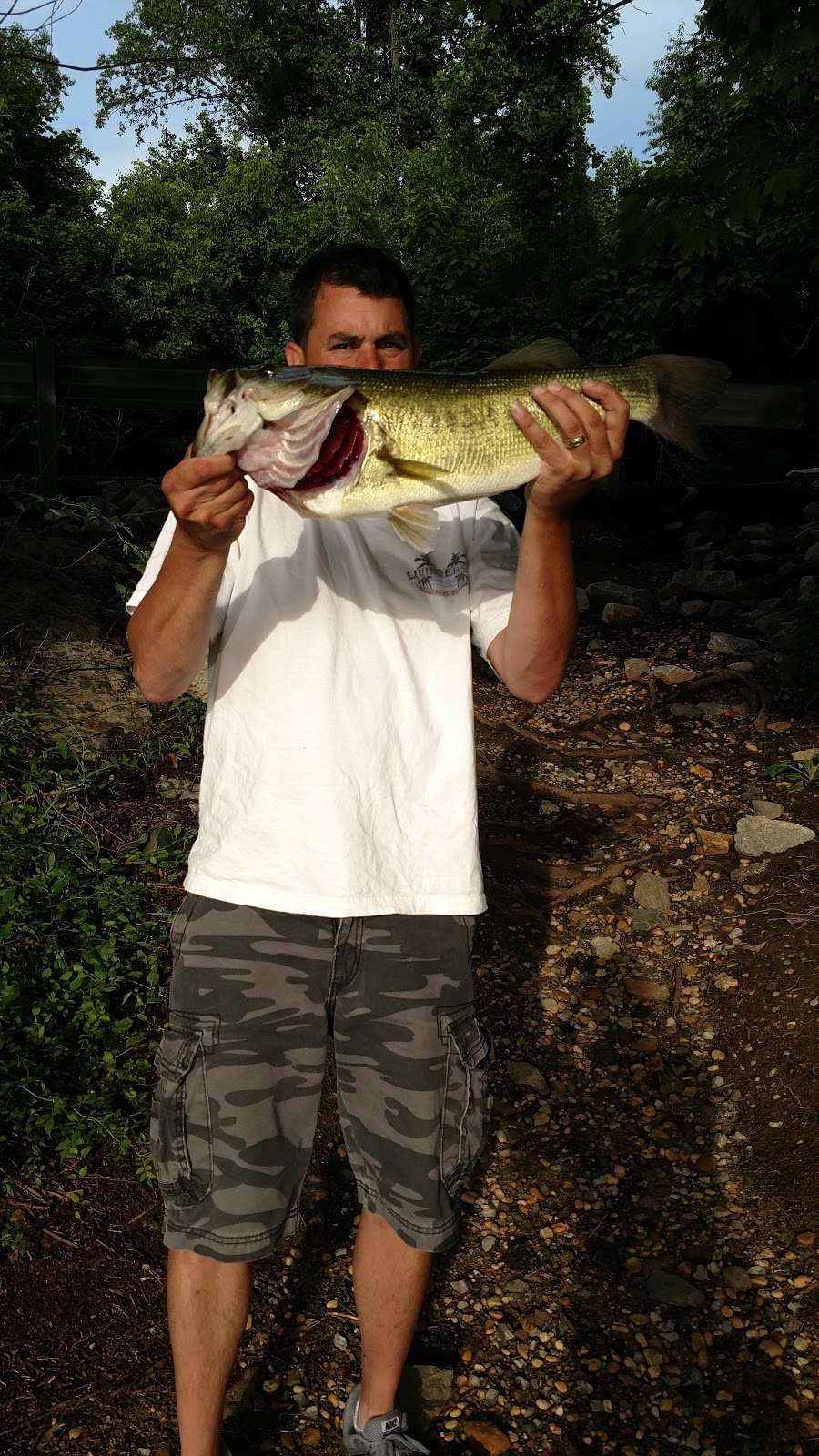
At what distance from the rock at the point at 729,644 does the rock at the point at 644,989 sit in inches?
131

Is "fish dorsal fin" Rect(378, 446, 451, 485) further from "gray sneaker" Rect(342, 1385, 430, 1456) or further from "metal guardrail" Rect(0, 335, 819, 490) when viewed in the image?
"metal guardrail" Rect(0, 335, 819, 490)

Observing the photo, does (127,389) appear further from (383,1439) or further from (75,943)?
(383,1439)

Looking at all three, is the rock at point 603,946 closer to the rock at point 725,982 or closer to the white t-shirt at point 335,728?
the rock at point 725,982

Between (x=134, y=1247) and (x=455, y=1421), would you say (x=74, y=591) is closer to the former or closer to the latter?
(x=134, y=1247)

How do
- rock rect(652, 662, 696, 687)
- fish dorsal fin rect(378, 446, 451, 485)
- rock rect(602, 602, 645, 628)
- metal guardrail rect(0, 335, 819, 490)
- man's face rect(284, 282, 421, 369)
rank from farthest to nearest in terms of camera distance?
1. metal guardrail rect(0, 335, 819, 490)
2. rock rect(602, 602, 645, 628)
3. rock rect(652, 662, 696, 687)
4. man's face rect(284, 282, 421, 369)
5. fish dorsal fin rect(378, 446, 451, 485)

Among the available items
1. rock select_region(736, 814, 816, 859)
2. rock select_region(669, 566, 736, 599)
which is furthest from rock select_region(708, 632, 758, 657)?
rock select_region(736, 814, 816, 859)

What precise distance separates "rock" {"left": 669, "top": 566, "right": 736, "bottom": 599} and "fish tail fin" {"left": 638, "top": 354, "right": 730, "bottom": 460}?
255 inches

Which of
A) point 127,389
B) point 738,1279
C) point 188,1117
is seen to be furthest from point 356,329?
point 127,389

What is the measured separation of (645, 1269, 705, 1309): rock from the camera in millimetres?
3234

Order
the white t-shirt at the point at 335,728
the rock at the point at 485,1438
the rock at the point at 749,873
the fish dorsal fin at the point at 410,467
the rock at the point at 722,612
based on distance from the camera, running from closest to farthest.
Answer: the fish dorsal fin at the point at 410,467, the white t-shirt at the point at 335,728, the rock at the point at 485,1438, the rock at the point at 749,873, the rock at the point at 722,612

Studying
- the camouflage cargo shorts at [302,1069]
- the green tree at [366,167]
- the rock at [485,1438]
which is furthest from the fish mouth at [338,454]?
the green tree at [366,167]

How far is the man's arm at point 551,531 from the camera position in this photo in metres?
2.18

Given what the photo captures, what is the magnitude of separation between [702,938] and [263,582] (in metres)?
3.15

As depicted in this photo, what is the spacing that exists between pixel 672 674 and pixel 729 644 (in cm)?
61
